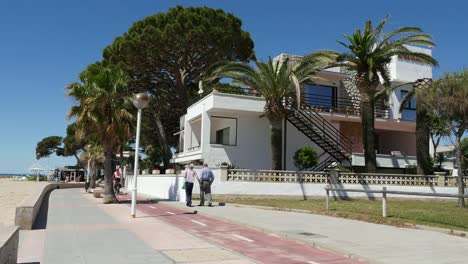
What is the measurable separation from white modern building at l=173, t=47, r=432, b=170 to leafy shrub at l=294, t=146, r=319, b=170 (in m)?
1.51

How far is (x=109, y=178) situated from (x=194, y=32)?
13747 millimetres

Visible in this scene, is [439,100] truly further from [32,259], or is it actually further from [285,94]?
[32,259]

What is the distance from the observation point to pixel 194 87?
39.9m

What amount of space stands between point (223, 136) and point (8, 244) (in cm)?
2501

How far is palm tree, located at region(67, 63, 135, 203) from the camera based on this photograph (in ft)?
69.8

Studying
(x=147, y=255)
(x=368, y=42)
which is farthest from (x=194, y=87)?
(x=147, y=255)

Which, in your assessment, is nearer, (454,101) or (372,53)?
(454,101)

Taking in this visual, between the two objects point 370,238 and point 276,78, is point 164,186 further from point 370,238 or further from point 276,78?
point 370,238

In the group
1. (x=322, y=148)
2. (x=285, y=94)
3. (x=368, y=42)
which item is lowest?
(x=322, y=148)

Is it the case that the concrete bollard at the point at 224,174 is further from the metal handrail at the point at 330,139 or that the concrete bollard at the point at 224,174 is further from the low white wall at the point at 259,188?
the metal handrail at the point at 330,139

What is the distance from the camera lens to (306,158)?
27047mm

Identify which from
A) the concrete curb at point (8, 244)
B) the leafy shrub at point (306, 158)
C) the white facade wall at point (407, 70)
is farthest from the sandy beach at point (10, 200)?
the white facade wall at point (407, 70)

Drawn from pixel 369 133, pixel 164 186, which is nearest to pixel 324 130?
pixel 369 133

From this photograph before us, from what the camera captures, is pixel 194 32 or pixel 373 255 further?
pixel 194 32
